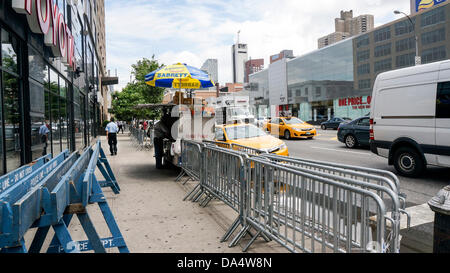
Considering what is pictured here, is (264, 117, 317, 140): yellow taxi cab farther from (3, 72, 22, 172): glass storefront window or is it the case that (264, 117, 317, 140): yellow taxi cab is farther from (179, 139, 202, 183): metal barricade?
(3, 72, 22, 172): glass storefront window

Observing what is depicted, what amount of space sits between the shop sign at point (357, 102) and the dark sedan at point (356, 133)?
30257 mm

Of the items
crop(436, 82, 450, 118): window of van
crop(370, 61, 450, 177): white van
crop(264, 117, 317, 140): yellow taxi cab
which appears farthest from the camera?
crop(264, 117, 317, 140): yellow taxi cab

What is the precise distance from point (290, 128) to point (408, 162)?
13.6 meters

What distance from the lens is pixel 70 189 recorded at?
321cm

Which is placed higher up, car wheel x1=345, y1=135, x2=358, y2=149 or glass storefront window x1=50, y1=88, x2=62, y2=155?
glass storefront window x1=50, y1=88, x2=62, y2=155

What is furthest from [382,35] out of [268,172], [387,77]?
[268,172]

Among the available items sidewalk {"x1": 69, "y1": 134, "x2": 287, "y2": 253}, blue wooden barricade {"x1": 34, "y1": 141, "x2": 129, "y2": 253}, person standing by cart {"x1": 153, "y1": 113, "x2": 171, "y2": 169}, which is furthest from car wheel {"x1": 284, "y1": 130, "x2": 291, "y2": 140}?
blue wooden barricade {"x1": 34, "y1": 141, "x2": 129, "y2": 253}

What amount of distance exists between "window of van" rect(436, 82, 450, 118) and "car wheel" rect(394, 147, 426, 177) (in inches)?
46.4

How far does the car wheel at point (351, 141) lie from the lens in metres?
15.2

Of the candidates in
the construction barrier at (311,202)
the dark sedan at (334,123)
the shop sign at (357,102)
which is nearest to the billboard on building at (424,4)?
the shop sign at (357,102)

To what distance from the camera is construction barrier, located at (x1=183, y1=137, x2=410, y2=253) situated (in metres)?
2.68
